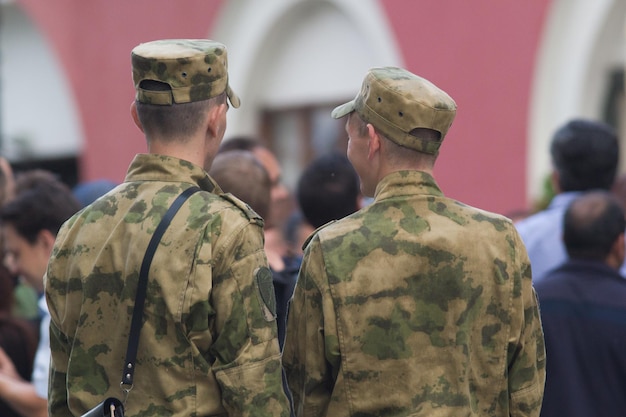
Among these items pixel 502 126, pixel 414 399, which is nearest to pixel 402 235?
pixel 414 399

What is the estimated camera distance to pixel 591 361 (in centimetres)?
366

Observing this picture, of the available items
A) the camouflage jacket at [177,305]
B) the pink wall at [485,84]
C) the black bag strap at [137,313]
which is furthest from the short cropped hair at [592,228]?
the pink wall at [485,84]

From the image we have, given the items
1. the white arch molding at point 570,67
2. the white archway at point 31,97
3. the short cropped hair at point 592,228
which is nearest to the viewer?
the short cropped hair at point 592,228

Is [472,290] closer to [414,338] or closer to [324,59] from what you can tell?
[414,338]

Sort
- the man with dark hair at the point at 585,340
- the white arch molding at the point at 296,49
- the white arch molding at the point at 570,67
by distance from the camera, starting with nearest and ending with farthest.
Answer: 1. the man with dark hair at the point at 585,340
2. the white arch molding at the point at 570,67
3. the white arch molding at the point at 296,49

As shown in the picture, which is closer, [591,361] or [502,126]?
[591,361]

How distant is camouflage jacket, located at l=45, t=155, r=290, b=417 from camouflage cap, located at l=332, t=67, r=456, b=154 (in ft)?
1.28

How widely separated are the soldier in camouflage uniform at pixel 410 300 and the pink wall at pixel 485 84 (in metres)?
5.78

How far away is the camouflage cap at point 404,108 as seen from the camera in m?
2.66

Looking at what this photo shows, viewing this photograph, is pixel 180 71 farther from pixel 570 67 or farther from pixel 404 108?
pixel 570 67

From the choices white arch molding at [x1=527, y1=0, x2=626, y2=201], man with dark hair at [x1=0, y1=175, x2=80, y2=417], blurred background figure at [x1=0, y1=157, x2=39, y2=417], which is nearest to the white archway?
white arch molding at [x1=527, y1=0, x2=626, y2=201]

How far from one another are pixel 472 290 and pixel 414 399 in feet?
0.95

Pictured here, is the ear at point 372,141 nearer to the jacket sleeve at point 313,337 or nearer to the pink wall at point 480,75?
the jacket sleeve at point 313,337

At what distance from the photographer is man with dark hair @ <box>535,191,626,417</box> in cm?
365
